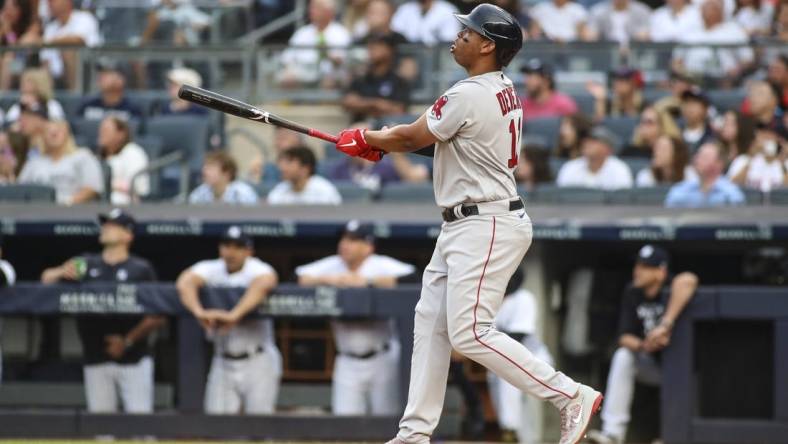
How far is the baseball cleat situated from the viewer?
5.07 metres

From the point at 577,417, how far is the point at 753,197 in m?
3.99

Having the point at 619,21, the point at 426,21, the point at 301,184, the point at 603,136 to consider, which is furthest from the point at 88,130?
the point at 619,21

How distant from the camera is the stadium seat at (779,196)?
8562mm

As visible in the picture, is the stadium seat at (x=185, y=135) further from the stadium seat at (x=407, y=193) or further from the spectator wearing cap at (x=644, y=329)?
the spectator wearing cap at (x=644, y=329)

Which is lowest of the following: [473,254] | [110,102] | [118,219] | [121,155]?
[473,254]

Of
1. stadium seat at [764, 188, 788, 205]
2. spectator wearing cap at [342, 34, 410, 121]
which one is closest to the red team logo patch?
stadium seat at [764, 188, 788, 205]

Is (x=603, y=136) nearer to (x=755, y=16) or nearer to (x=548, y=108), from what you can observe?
(x=548, y=108)

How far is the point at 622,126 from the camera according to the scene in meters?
10.0

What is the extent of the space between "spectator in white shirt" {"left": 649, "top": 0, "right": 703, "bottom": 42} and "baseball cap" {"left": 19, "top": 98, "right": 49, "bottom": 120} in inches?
183

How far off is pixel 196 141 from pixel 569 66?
110 inches

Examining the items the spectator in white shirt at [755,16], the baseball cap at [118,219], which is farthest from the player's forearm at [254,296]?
the spectator in white shirt at [755,16]

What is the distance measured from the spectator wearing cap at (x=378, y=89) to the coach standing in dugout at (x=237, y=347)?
247 centimetres

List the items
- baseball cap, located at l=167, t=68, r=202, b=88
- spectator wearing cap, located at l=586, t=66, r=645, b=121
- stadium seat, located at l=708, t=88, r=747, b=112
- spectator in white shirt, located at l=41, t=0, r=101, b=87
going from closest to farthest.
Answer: stadium seat, located at l=708, t=88, r=747, b=112, spectator wearing cap, located at l=586, t=66, r=645, b=121, baseball cap, located at l=167, t=68, r=202, b=88, spectator in white shirt, located at l=41, t=0, r=101, b=87

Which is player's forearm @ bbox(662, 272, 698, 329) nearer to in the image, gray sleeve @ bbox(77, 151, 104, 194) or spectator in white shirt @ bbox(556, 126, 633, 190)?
spectator in white shirt @ bbox(556, 126, 633, 190)
